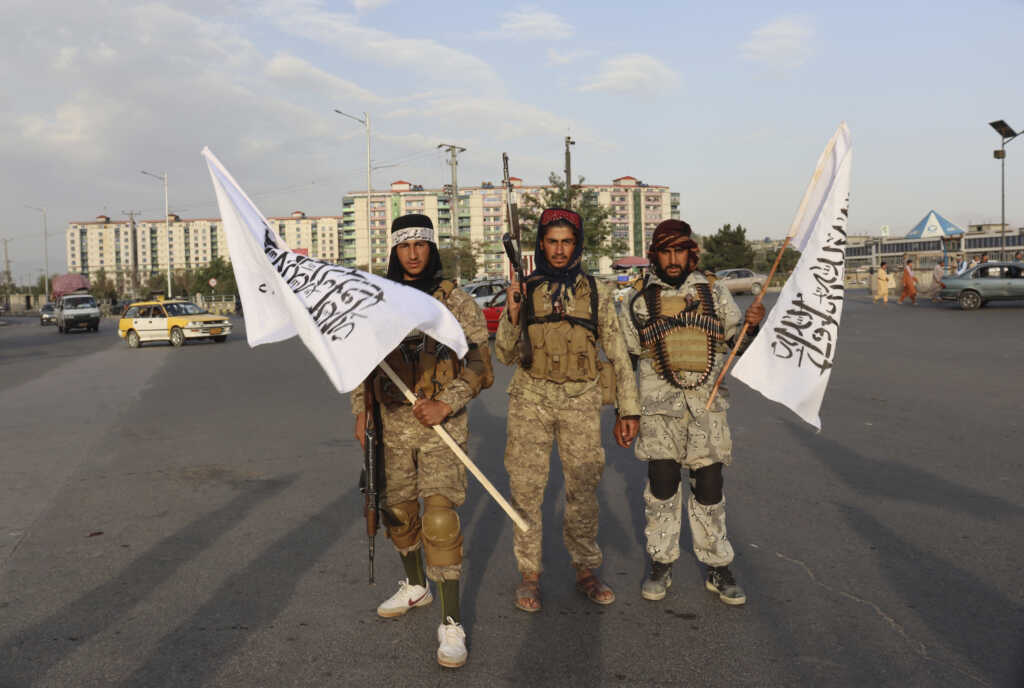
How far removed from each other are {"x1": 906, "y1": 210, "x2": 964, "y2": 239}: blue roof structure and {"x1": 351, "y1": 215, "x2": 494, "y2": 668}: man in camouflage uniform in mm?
44893

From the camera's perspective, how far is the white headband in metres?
3.75

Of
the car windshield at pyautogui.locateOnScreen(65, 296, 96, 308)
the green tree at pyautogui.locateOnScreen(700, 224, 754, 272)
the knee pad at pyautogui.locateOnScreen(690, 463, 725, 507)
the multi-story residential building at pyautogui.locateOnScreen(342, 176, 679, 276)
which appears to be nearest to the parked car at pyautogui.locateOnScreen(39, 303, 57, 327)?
the car windshield at pyautogui.locateOnScreen(65, 296, 96, 308)

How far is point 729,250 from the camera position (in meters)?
93.9

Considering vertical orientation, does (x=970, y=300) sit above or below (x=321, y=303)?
above

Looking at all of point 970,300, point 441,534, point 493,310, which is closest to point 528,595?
point 441,534

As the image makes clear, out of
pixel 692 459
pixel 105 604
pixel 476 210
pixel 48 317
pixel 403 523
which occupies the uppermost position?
pixel 476 210

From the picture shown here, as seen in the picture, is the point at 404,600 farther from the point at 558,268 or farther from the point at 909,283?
the point at 909,283

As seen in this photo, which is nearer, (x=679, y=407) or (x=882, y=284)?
(x=679, y=407)

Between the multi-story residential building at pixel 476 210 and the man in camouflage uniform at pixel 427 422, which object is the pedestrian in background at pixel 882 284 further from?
the multi-story residential building at pixel 476 210

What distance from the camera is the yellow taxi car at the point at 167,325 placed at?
25.9 m

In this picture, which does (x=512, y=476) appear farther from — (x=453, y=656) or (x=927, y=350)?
(x=927, y=350)

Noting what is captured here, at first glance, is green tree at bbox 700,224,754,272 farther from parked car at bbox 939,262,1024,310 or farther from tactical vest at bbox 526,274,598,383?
tactical vest at bbox 526,274,598,383

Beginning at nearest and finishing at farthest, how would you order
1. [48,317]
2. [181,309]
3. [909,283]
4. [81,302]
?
[181,309] < [909,283] < [81,302] < [48,317]

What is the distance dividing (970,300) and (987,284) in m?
0.72
